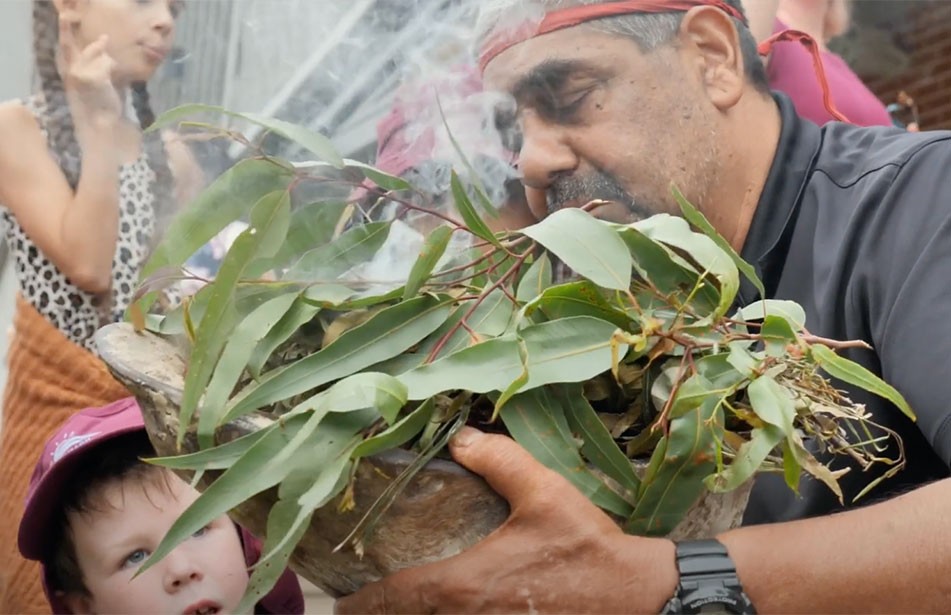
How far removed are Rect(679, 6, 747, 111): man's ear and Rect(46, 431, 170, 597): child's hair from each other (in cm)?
94

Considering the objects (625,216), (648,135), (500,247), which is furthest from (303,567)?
(648,135)

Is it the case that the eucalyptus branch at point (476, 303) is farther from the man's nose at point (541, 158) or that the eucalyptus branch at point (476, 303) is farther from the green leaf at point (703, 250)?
the man's nose at point (541, 158)

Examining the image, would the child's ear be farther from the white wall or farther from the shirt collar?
the shirt collar

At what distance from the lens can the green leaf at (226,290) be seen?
970mm

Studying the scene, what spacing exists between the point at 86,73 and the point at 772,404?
140cm

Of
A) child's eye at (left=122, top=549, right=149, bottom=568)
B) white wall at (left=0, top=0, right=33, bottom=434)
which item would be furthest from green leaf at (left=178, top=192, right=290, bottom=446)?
white wall at (left=0, top=0, right=33, bottom=434)

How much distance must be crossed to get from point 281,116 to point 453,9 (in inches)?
12.1

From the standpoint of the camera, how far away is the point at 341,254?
3.76 ft

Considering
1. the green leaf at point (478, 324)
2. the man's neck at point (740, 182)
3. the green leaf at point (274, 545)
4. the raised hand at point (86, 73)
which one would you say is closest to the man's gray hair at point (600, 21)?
the man's neck at point (740, 182)

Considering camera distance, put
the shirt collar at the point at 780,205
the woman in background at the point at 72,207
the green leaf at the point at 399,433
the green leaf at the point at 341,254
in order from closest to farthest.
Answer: the green leaf at the point at 399,433 < the green leaf at the point at 341,254 < the shirt collar at the point at 780,205 < the woman in background at the point at 72,207

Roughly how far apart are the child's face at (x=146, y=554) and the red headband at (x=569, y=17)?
74 centimetres

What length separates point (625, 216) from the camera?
1.62m

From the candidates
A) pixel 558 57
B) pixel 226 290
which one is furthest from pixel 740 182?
pixel 226 290

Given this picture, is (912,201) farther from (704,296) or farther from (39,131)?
(39,131)
